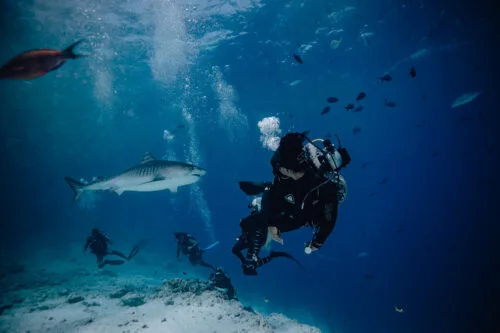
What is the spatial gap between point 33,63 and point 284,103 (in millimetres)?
33678

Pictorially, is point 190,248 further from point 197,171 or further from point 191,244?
point 197,171

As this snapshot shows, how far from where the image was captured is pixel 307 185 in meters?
2.36

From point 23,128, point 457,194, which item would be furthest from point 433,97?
point 457,194

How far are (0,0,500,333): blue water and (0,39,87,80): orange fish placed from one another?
5043 mm

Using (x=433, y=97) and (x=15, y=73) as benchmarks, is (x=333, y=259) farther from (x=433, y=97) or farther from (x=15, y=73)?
(x=15, y=73)

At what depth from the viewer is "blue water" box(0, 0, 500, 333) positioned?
744 inches

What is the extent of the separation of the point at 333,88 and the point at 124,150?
76.3 metres

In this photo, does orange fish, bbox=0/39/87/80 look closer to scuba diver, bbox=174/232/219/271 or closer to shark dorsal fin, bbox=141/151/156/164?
shark dorsal fin, bbox=141/151/156/164

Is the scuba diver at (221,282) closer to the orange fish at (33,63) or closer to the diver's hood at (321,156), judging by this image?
the diver's hood at (321,156)

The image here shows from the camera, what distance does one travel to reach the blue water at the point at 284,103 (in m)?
18.9

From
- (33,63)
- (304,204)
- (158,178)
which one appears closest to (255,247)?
(304,204)

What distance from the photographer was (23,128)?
4866 centimetres

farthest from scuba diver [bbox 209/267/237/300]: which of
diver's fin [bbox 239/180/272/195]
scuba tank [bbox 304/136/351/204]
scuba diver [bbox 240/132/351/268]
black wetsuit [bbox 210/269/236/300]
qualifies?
scuba tank [bbox 304/136/351/204]

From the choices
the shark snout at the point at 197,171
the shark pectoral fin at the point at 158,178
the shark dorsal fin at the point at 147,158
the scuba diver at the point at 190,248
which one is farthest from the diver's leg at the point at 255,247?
the scuba diver at the point at 190,248
